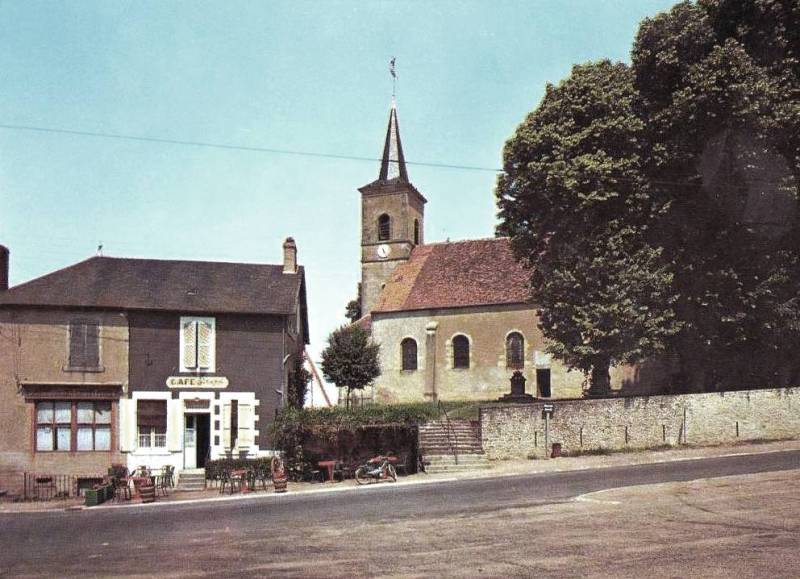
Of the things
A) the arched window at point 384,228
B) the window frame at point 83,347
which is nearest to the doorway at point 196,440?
the window frame at point 83,347

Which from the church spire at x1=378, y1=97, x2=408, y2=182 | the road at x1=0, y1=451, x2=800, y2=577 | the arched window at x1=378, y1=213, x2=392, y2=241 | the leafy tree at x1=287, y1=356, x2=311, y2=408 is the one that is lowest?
the road at x1=0, y1=451, x2=800, y2=577

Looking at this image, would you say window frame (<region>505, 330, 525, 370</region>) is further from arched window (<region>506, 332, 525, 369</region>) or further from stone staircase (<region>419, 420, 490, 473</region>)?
stone staircase (<region>419, 420, 490, 473</region>)

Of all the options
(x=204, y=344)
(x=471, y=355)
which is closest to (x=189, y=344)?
(x=204, y=344)

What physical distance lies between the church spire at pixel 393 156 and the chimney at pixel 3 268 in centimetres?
3441

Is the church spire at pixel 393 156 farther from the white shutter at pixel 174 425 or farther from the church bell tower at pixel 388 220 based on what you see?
the white shutter at pixel 174 425

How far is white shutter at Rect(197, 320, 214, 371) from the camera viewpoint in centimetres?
2923

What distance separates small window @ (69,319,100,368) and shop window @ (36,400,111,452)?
1370 mm

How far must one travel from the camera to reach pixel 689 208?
30344mm

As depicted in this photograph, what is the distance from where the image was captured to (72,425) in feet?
92.1

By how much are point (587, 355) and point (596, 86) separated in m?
10.1

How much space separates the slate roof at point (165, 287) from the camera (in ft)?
94.9

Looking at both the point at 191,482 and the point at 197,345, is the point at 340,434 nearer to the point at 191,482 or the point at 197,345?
the point at 191,482

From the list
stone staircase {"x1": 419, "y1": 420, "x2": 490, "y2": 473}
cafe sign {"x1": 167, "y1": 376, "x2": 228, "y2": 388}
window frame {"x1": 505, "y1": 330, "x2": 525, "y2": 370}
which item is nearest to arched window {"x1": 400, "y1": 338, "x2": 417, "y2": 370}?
window frame {"x1": 505, "y1": 330, "x2": 525, "y2": 370}

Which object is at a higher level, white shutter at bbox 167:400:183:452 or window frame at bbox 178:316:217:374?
window frame at bbox 178:316:217:374
